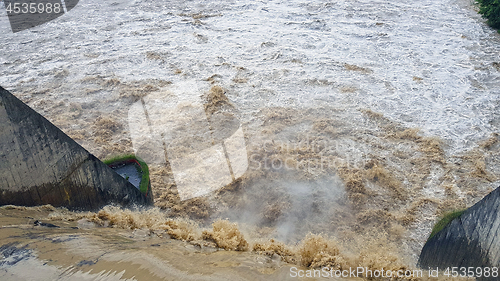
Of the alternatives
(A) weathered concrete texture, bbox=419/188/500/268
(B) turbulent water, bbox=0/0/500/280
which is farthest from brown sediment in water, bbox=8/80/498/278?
(A) weathered concrete texture, bbox=419/188/500/268

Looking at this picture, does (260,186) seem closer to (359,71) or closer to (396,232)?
(396,232)

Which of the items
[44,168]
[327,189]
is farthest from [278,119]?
[44,168]

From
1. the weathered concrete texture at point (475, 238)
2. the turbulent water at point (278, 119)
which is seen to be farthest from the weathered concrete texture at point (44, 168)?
the weathered concrete texture at point (475, 238)

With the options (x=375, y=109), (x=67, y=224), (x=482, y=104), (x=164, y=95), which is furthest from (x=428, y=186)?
(x=164, y=95)

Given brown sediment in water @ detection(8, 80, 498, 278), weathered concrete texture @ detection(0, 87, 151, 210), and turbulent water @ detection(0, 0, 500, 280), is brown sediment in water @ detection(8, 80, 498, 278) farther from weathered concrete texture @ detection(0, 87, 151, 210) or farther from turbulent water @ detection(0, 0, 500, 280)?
weathered concrete texture @ detection(0, 87, 151, 210)

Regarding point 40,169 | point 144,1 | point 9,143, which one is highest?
point 144,1
